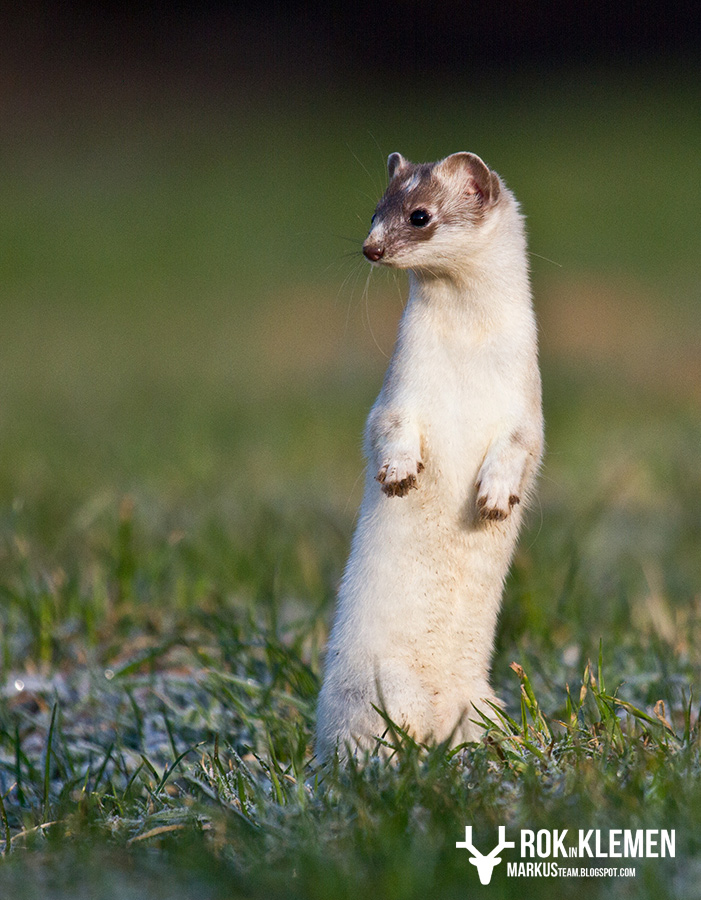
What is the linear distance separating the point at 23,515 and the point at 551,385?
5.02 metres

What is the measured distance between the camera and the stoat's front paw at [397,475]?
3.17m

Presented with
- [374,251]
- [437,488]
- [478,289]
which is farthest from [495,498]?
[374,251]

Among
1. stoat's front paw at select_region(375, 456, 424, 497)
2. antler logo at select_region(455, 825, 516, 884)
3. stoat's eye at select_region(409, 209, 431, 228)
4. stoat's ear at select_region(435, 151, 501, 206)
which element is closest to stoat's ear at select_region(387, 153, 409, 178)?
stoat's ear at select_region(435, 151, 501, 206)

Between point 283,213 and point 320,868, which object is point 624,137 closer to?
point 283,213

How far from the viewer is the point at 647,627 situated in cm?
Result: 455

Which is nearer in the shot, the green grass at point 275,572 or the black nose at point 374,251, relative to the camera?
the green grass at point 275,572

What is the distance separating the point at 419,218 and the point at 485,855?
1.67m

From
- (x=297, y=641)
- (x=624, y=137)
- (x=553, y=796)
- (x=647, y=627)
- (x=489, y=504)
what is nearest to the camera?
(x=553, y=796)

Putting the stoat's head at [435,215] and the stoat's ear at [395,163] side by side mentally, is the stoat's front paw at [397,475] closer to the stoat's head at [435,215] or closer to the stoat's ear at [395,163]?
the stoat's head at [435,215]

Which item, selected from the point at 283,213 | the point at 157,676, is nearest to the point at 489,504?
the point at 157,676

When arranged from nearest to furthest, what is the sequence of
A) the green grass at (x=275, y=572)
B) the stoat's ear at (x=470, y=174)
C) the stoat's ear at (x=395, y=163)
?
1. the green grass at (x=275, y=572)
2. the stoat's ear at (x=470, y=174)
3. the stoat's ear at (x=395, y=163)

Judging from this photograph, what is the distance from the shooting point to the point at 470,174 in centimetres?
342

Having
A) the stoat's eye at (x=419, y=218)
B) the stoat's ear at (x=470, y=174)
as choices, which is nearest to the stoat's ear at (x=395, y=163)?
the stoat's ear at (x=470, y=174)

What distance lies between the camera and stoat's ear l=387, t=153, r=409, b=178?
3566 millimetres
